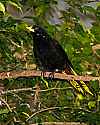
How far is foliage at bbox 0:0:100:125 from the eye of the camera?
1.55 meters

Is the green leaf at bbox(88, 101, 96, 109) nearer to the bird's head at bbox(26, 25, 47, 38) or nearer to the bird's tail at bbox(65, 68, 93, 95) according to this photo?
the bird's tail at bbox(65, 68, 93, 95)

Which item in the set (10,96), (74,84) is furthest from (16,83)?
(74,84)

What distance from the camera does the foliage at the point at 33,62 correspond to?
1548 millimetres

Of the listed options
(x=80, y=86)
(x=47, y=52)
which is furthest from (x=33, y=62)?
(x=80, y=86)

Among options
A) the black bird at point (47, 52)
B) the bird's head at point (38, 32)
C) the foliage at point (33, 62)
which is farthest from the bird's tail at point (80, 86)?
the bird's head at point (38, 32)

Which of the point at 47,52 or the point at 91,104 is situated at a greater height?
the point at 47,52

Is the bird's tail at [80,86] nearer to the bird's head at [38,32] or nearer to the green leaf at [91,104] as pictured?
the green leaf at [91,104]

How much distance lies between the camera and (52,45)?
1.90 m

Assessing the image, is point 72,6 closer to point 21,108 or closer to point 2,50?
point 2,50

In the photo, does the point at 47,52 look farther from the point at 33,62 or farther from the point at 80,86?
the point at 80,86

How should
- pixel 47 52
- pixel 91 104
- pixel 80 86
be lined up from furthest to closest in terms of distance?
pixel 47 52, pixel 91 104, pixel 80 86

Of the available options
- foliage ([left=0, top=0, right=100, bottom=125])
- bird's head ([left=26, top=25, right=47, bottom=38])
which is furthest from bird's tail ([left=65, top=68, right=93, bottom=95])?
bird's head ([left=26, top=25, right=47, bottom=38])

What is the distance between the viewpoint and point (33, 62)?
1.96m

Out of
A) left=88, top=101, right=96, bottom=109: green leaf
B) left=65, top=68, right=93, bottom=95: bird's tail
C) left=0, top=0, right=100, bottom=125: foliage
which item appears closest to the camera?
left=0, top=0, right=100, bottom=125: foliage
